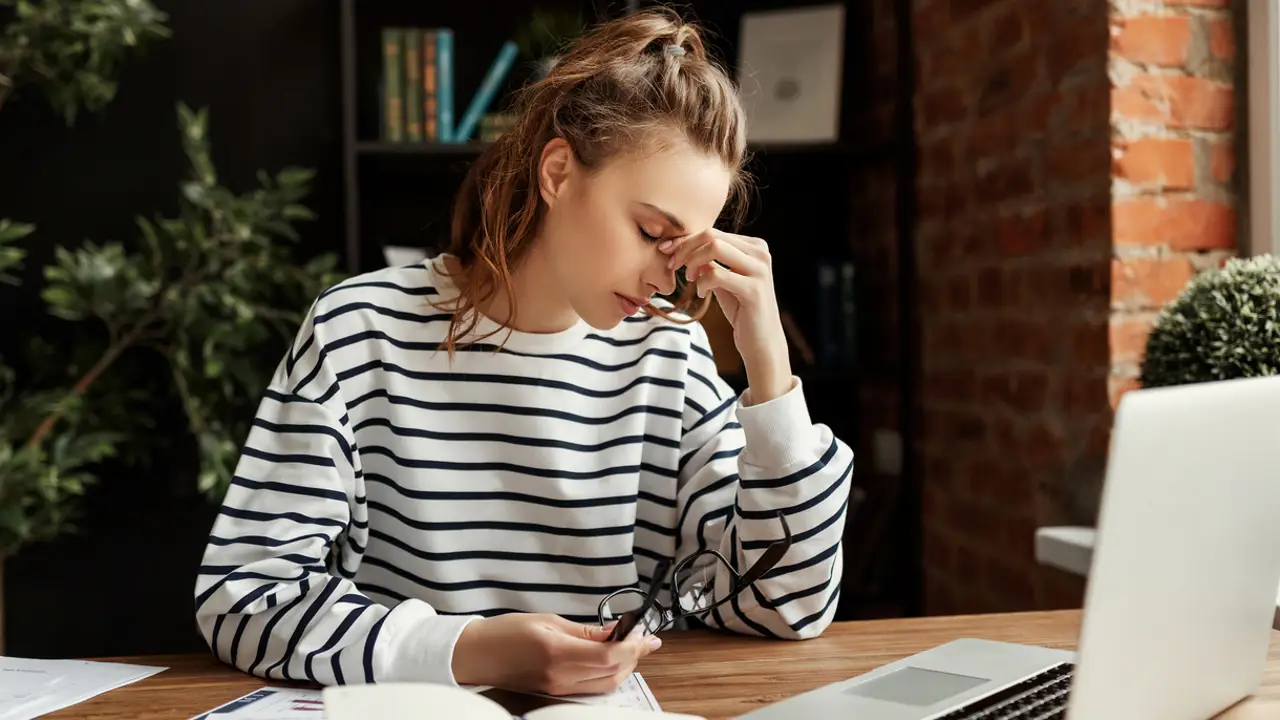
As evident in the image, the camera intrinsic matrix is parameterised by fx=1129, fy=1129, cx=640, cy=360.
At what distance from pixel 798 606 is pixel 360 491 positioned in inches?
18.0

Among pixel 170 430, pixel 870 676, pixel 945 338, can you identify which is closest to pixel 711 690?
pixel 870 676

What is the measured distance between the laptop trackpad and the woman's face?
0.43 m

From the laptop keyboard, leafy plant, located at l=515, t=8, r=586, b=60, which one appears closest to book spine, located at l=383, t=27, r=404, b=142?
leafy plant, located at l=515, t=8, r=586, b=60

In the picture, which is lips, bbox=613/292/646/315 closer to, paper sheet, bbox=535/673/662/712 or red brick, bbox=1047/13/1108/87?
paper sheet, bbox=535/673/662/712

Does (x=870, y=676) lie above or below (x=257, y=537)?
below

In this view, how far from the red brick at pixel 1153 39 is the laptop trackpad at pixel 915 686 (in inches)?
48.3

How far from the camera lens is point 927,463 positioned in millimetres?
2475

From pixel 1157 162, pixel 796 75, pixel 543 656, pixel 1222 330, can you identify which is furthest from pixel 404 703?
pixel 796 75

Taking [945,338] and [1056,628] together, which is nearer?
[1056,628]

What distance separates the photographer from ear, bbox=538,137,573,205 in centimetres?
118

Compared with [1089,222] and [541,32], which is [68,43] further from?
[1089,222]

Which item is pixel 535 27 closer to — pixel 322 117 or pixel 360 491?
pixel 322 117

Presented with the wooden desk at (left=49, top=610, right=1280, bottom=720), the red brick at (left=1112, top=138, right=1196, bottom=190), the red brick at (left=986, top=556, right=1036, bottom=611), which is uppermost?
the red brick at (left=1112, top=138, right=1196, bottom=190)

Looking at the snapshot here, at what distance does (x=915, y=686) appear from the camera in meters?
0.89
